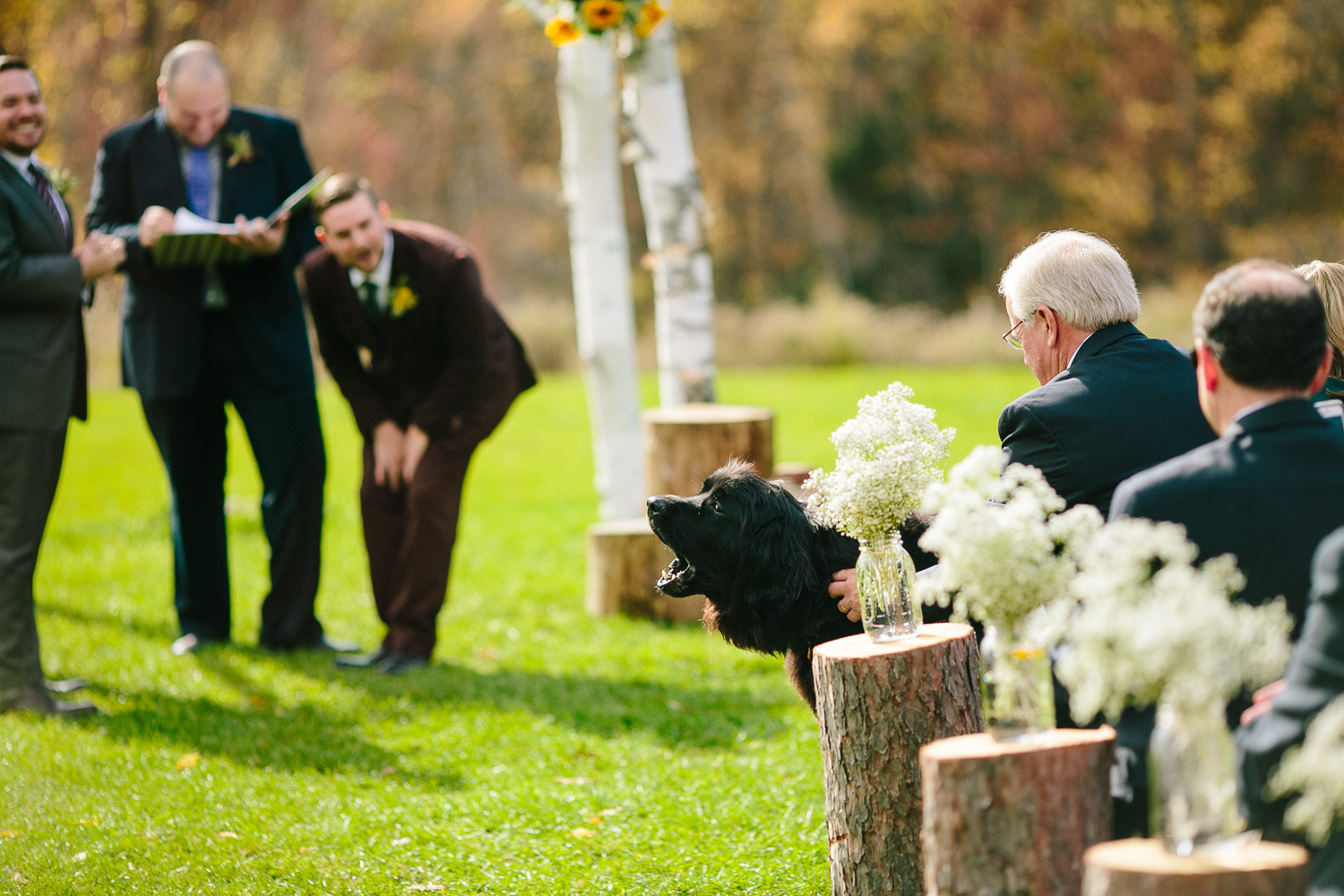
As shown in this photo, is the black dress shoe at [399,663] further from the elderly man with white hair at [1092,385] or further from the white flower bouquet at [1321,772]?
the white flower bouquet at [1321,772]

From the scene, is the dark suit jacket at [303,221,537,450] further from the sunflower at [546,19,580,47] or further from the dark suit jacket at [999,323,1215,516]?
the dark suit jacket at [999,323,1215,516]

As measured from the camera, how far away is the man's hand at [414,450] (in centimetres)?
559

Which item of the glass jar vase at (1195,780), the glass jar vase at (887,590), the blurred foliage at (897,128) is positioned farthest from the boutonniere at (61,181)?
the blurred foliage at (897,128)

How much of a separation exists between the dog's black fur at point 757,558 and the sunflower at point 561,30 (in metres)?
3.86

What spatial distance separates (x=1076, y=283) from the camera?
3221 mm

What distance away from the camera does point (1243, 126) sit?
2611cm

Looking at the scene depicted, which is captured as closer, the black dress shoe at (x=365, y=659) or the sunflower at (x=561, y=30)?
the black dress shoe at (x=365, y=659)

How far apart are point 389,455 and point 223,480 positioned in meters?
1.04

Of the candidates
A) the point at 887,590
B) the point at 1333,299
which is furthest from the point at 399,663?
the point at 1333,299

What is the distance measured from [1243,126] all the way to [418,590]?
1004 inches

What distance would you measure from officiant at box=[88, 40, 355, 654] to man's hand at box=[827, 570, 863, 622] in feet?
11.0

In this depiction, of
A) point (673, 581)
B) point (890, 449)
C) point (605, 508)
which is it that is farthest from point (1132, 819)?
point (605, 508)

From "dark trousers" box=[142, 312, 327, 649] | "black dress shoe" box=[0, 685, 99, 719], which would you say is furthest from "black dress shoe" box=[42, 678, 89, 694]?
"dark trousers" box=[142, 312, 327, 649]

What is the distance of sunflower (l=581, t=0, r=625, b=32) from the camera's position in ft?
21.0
